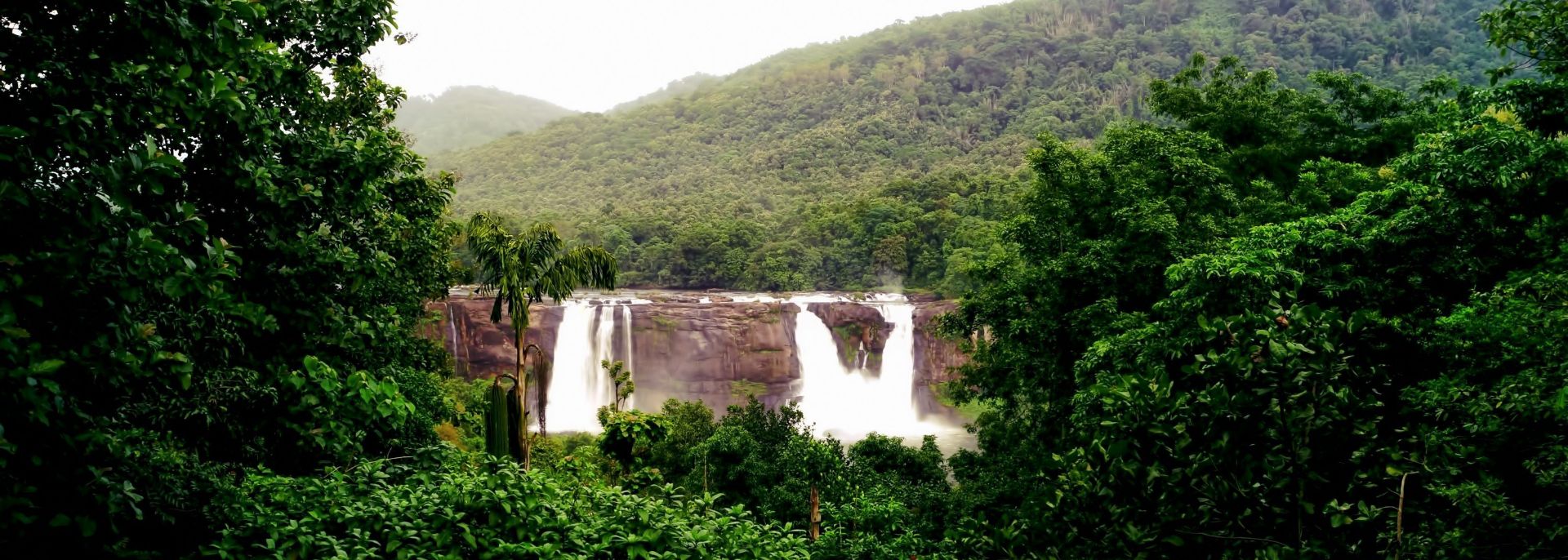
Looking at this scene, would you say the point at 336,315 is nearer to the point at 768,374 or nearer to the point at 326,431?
the point at 326,431

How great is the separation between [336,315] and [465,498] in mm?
1781

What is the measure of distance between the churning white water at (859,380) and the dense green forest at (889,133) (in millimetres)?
4160

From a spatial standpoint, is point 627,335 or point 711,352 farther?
point 711,352

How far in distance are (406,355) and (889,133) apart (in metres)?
67.6

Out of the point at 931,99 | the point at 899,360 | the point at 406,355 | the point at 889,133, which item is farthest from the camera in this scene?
the point at 931,99

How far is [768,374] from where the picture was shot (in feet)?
106

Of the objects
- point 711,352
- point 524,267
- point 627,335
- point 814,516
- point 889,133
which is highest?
point 889,133

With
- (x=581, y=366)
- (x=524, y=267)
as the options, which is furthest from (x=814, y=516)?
(x=581, y=366)

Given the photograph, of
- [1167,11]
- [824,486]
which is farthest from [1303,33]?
[824,486]

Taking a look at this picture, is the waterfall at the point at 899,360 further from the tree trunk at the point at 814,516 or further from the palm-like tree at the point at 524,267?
the palm-like tree at the point at 524,267

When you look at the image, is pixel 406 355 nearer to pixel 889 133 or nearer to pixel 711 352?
pixel 711 352

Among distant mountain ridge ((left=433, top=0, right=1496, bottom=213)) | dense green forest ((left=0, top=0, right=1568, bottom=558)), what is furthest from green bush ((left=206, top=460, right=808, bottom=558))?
distant mountain ridge ((left=433, top=0, right=1496, bottom=213))

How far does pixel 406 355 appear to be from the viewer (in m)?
10.3

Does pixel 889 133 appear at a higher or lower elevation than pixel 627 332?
higher
